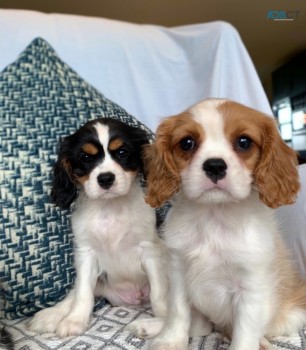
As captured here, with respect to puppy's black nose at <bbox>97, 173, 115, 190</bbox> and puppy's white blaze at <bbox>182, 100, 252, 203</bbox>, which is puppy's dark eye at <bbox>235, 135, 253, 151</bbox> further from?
puppy's black nose at <bbox>97, 173, 115, 190</bbox>

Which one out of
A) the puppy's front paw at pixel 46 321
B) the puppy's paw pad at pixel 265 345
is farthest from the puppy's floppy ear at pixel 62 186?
the puppy's paw pad at pixel 265 345

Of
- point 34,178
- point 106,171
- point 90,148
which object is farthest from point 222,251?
point 34,178

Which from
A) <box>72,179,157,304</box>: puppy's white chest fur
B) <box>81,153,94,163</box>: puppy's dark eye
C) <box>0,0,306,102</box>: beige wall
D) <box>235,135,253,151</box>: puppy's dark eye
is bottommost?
<box>72,179,157,304</box>: puppy's white chest fur

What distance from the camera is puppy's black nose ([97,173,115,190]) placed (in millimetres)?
1321

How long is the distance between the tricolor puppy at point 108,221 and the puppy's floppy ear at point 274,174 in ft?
1.55

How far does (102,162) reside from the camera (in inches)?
54.4

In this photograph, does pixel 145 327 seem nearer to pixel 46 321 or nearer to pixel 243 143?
pixel 46 321

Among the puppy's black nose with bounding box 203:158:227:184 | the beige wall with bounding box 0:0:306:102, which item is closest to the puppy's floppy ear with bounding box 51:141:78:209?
the puppy's black nose with bounding box 203:158:227:184

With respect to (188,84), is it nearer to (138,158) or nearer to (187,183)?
(138,158)

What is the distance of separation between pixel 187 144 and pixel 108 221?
52 centimetres

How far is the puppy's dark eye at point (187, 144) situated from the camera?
3.46 feet

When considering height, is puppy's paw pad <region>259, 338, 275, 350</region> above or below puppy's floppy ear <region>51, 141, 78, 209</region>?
below

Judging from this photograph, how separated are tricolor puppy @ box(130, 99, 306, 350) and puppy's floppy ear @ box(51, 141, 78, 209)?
1.09ft

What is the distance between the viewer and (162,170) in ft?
3.61
